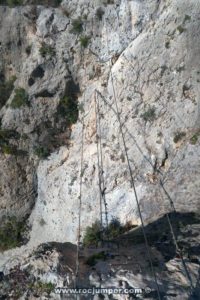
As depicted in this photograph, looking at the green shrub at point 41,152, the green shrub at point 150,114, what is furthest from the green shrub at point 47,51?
the green shrub at point 150,114

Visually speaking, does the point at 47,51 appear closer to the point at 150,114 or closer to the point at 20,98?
the point at 20,98

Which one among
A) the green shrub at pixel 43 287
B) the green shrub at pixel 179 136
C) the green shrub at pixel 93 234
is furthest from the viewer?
the green shrub at pixel 179 136

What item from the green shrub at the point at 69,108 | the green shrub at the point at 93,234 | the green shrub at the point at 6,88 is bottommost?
the green shrub at the point at 93,234

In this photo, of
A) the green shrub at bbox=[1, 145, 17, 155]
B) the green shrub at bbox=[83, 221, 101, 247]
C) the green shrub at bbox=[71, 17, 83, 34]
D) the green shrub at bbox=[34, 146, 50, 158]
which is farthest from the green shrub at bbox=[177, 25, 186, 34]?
the green shrub at bbox=[1, 145, 17, 155]

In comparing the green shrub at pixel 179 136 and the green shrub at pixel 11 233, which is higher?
the green shrub at pixel 179 136

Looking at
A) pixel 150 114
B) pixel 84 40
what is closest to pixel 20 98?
pixel 84 40

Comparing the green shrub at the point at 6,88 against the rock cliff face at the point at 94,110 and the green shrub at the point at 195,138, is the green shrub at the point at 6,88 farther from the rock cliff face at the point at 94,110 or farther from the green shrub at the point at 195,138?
the green shrub at the point at 195,138
